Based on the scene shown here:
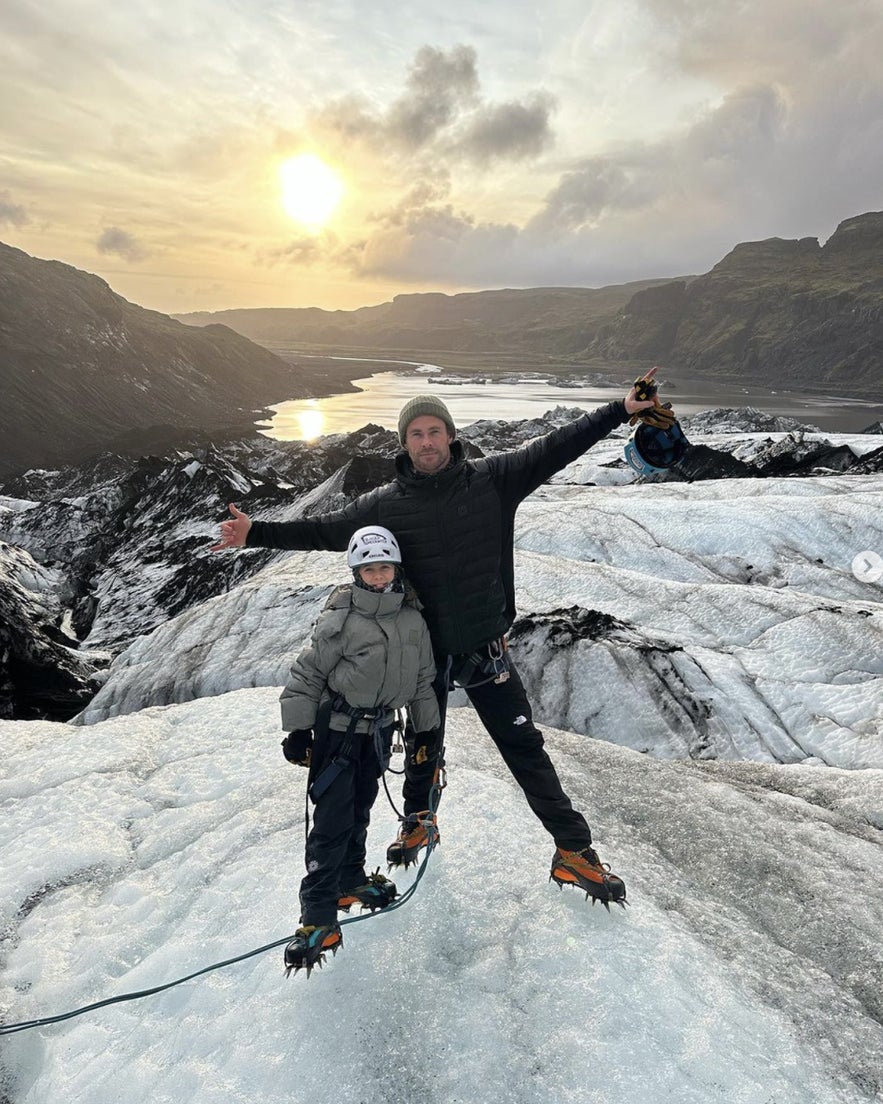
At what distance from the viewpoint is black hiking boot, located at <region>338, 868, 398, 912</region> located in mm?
4141

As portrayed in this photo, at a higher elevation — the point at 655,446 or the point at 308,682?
the point at 655,446

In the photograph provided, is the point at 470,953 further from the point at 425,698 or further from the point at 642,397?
the point at 642,397

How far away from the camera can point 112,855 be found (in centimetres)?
514

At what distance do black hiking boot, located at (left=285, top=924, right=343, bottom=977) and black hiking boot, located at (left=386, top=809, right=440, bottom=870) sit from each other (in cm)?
77

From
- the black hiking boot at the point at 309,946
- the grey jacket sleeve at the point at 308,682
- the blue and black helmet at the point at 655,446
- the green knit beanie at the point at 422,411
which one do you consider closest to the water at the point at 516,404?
the blue and black helmet at the point at 655,446

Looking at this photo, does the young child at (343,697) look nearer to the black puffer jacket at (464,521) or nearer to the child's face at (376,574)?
the child's face at (376,574)

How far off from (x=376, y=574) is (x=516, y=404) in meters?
144

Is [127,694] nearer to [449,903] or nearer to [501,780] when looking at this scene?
[501,780]

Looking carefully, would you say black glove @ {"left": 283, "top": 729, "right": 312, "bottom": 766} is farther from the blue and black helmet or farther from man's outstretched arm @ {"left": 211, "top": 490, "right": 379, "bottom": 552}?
the blue and black helmet

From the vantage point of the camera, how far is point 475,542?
13.3ft

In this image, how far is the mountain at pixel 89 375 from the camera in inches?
4375

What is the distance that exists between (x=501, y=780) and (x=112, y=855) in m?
3.32

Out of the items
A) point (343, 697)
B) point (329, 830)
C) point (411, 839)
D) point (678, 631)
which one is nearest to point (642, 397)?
point (343, 697)

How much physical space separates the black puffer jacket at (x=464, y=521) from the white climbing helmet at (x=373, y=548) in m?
0.28
